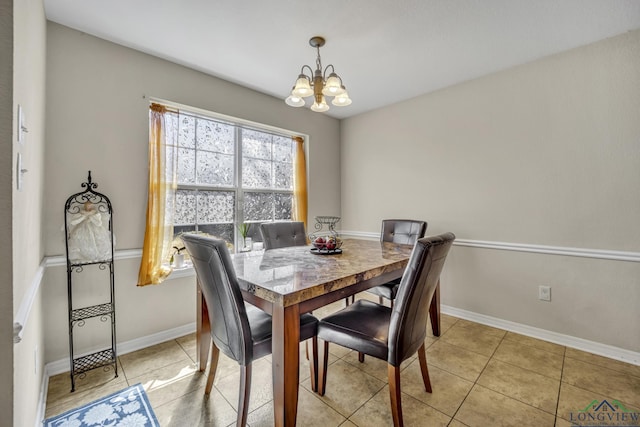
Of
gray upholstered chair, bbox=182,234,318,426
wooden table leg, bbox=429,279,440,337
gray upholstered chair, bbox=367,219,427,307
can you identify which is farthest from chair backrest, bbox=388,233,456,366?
wooden table leg, bbox=429,279,440,337

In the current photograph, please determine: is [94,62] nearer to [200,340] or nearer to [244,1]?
[244,1]

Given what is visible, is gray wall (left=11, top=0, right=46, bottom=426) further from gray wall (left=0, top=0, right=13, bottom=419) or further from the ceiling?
the ceiling

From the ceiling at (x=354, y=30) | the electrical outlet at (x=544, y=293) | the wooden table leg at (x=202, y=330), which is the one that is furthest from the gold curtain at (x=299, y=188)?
the electrical outlet at (x=544, y=293)

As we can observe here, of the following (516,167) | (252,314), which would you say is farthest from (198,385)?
(516,167)

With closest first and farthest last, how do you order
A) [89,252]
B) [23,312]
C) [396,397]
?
1. [23,312]
2. [396,397]
3. [89,252]

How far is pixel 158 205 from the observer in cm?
234

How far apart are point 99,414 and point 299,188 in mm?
2664

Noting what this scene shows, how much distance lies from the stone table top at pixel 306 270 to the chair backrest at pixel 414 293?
274mm

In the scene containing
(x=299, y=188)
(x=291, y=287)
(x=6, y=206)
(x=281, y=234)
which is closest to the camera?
(x=6, y=206)

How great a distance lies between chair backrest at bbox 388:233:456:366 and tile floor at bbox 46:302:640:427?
481 millimetres

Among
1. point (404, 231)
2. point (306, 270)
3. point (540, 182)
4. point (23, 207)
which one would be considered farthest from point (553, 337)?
point (23, 207)

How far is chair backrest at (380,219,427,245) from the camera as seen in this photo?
2651 millimetres

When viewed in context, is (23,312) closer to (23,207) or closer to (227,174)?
(23,207)

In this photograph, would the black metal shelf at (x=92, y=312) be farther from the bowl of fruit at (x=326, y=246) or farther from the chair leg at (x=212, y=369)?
the bowl of fruit at (x=326, y=246)
